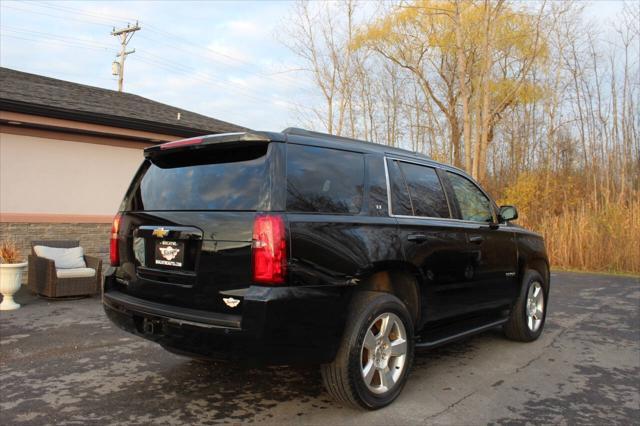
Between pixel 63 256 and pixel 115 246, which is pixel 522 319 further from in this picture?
pixel 63 256

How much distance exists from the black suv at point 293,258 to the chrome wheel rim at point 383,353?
0.01 metres

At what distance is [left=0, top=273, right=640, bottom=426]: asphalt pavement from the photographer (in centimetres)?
335

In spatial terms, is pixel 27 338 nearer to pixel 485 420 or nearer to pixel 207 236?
pixel 207 236

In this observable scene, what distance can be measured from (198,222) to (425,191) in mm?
2024

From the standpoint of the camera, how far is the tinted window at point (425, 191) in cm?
409

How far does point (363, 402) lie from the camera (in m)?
3.31

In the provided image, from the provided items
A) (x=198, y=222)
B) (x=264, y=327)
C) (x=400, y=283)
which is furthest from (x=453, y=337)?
(x=198, y=222)

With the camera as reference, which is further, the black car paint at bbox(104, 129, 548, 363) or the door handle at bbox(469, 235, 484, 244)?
the door handle at bbox(469, 235, 484, 244)

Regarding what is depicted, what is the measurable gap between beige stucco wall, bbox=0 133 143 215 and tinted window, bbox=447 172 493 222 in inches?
302

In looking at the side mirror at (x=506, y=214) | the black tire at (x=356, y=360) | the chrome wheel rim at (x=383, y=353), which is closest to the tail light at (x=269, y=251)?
the black tire at (x=356, y=360)

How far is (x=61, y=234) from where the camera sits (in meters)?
9.38

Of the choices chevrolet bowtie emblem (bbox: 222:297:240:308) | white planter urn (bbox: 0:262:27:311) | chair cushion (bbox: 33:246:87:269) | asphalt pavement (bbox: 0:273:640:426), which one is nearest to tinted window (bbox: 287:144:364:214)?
chevrolet bowtie emblem (bbox: 222:297:240:308)

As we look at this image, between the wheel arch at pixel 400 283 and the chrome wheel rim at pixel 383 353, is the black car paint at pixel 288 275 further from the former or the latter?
the chrome wheel rim at pixel 383 353

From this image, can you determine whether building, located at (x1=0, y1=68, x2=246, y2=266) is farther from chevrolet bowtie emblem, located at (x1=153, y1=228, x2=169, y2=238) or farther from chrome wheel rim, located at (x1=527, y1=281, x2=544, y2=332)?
chrome wheel rim, located at (x1=527, y1=281, x2=544, y2=332)
